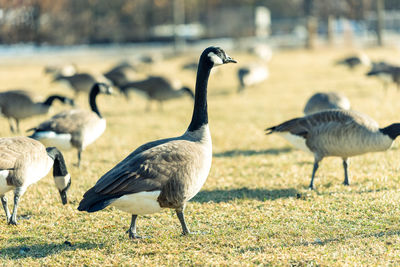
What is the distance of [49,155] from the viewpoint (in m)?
6.10

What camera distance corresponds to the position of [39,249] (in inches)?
202

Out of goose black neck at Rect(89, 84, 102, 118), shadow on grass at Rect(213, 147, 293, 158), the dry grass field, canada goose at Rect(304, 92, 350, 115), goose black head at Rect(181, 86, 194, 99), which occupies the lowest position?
shadow on grass at Rect(213, 147, 293, 158)

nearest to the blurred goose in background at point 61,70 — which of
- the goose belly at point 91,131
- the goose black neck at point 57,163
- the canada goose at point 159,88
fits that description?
the canada goose at point 159,88

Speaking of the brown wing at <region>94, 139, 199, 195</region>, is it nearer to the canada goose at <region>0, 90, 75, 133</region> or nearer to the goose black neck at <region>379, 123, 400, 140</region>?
the goose black neck at <region>379, 123, 400, 140</region>

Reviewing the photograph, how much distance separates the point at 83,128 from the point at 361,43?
3851 cm

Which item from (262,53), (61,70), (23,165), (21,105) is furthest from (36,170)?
(262,53)

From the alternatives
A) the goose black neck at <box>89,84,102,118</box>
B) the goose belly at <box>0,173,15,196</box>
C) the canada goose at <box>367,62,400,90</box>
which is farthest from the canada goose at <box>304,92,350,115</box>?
the goose belly at <box>0,173,15,196</box>

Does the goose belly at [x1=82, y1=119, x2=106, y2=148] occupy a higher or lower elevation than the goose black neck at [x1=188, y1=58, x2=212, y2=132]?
lower

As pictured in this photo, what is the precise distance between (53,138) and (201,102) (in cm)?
365

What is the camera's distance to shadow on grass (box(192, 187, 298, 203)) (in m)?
6.84

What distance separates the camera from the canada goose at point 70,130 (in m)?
8.04

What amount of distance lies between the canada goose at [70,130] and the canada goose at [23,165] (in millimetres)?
1913

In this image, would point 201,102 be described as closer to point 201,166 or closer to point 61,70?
point 201,166

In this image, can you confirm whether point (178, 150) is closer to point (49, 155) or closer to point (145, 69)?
point (49, 155)
